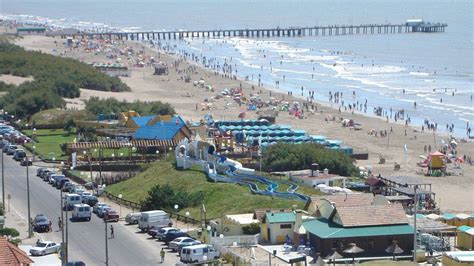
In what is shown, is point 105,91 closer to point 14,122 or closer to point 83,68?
point 83,68

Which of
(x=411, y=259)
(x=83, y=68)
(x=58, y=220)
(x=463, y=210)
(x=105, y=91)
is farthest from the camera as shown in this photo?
(x=83, y=68)

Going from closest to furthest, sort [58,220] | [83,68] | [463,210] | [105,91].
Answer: [58,220]
[463,210]
[105,91]
[83,68]

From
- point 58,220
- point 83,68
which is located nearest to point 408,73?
point 83,68

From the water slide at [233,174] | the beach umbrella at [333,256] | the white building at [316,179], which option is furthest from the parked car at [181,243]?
the white building at [316,179]

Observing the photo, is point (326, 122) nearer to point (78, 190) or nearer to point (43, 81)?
point (43, 81)

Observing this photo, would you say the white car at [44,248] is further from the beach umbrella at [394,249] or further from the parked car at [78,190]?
the beach umbrella at [394,249]

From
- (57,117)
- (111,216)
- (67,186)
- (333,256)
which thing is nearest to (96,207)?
(111,216)
